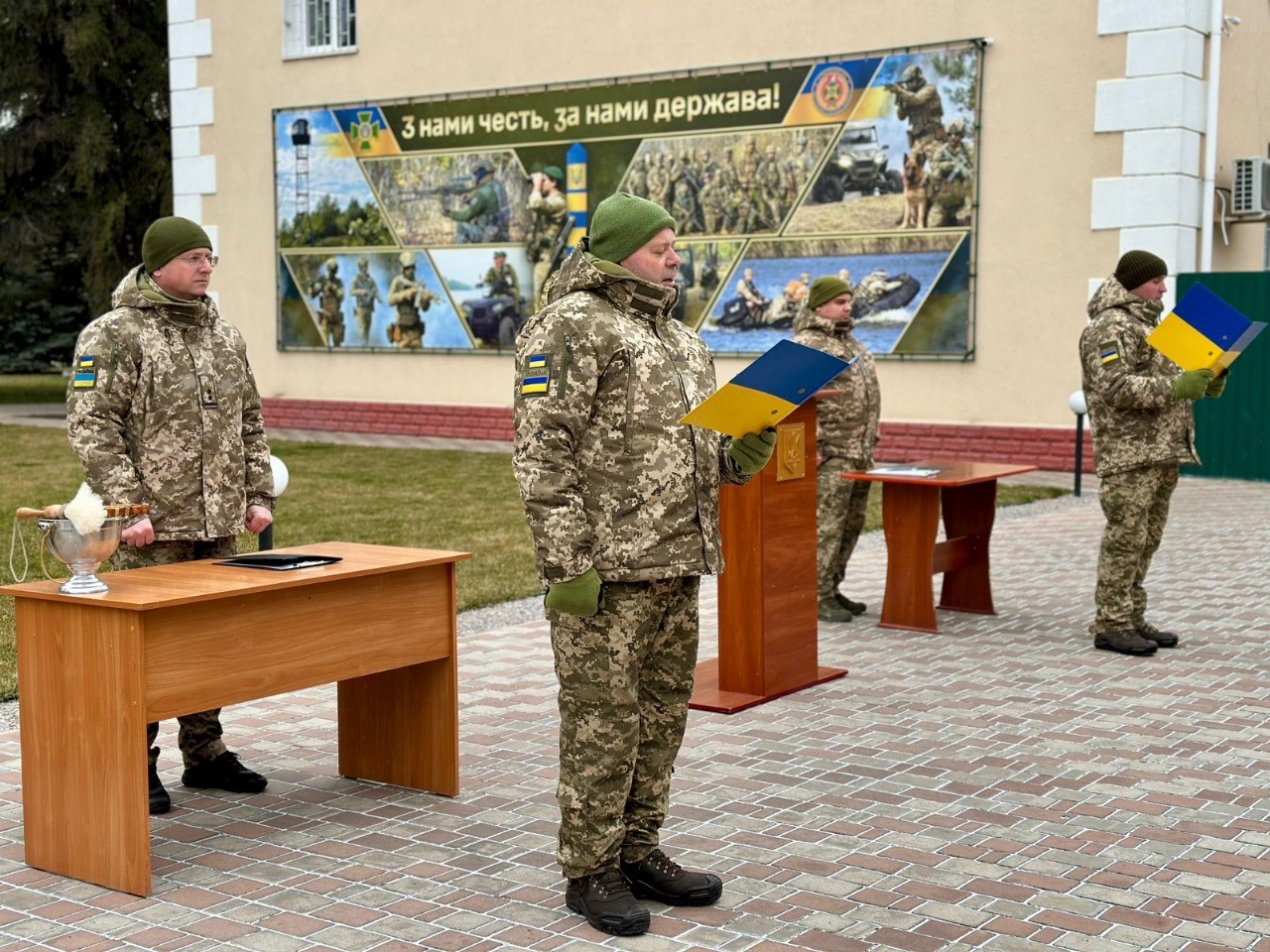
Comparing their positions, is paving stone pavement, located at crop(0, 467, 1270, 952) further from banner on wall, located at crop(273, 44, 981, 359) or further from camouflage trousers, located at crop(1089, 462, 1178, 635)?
banner on wall, located at crop(273, 44, 981, 359)

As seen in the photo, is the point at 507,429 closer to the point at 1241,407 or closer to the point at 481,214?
the point at 481,214

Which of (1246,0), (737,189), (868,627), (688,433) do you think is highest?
(1246,0)

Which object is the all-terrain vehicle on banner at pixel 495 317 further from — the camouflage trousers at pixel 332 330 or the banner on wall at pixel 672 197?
the camouflage trousers at pixel 332 330

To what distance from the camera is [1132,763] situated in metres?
6.34

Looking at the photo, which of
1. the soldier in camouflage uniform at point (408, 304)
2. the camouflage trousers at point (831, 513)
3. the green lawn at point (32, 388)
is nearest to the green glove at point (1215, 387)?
the camouflage trousers at point (831, 513)

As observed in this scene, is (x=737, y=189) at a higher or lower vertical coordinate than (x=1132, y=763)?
higher

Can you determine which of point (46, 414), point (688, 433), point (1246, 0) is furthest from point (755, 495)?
point (46, 414)

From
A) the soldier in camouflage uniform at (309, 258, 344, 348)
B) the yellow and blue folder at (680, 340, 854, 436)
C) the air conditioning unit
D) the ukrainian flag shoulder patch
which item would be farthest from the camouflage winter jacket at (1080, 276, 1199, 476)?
the soldier in camouflage uniform at (309, 258, 344, 348)

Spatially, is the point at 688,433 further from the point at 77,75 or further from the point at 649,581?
the point at 77,75

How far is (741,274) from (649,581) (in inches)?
571

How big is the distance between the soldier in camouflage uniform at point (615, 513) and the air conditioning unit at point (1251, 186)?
45.7 feet

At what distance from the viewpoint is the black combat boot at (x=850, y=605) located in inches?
381

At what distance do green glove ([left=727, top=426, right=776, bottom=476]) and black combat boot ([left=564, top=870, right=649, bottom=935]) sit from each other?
1.27 meters

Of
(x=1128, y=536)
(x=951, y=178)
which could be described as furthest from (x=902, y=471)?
(x=951, y=178)
